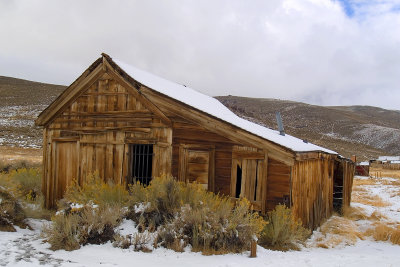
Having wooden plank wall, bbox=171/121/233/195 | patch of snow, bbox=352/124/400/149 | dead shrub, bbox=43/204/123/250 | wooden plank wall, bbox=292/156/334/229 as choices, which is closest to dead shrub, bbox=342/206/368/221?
wooden plank wall, bbox=292/156/334/229

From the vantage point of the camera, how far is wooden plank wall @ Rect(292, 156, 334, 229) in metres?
8.98

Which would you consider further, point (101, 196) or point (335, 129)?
point (335, 129)

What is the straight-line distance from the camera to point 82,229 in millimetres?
6953

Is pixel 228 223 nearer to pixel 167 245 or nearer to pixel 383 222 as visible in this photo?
pixel 167 245

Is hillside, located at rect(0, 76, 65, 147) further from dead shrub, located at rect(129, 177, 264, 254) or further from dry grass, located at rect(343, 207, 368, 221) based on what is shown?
dead shrub, located at rect(129, 177, 264, 254)

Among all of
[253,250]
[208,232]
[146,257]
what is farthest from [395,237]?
[146,257]

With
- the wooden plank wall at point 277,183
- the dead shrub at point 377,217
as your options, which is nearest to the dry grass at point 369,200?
the dead shrub at point 377,217

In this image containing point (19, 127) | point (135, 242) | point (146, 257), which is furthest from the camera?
point (19, 127)

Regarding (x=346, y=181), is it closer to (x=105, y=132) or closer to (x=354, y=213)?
(x=354, y=213)

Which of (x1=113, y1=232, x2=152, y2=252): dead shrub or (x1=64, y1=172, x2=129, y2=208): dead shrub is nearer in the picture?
(x1=113, y1=232, x2=152, y2=252): dead shrub

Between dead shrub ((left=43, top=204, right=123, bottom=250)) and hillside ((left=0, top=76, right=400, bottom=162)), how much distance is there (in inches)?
1492

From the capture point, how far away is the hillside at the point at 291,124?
168ft

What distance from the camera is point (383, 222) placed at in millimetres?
11727

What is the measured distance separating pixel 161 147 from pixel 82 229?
3426mm
